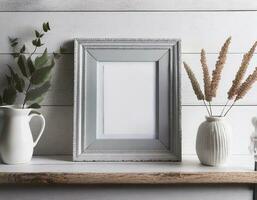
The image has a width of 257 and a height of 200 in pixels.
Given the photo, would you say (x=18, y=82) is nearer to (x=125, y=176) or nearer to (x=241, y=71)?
(x=125, y=176)

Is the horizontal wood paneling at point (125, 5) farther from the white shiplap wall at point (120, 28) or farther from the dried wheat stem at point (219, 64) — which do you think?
the dried wheat stem at point (219, 64)

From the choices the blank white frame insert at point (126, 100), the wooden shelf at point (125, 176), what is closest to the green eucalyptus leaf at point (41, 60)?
the blank white frame insert at point (126, 100)

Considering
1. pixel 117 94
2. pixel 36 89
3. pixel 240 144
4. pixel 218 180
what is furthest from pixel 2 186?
pixel 240 144

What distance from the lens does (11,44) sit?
0.90m

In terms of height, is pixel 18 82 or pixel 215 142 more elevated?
pixel 18 82

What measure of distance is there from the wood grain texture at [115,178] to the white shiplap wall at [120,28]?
0.61 ft

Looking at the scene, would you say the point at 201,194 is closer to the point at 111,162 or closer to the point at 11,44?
the point at 111,162

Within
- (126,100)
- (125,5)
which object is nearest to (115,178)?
(126,100)

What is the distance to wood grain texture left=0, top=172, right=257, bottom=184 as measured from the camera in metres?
0.73

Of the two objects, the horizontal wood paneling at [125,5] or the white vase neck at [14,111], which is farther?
the horizontal wood paneling at [125,5]

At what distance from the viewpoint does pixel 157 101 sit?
0.89m

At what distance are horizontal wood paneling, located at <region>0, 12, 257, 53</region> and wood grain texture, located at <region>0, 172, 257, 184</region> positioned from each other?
33cm

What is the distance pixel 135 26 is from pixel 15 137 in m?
0.39

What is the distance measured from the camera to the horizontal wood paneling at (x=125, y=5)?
2.99ft
